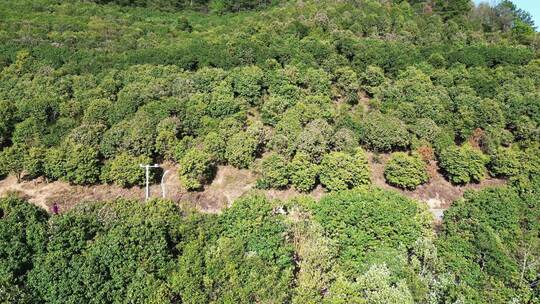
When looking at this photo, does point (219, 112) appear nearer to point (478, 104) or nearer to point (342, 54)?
point (342, 54)

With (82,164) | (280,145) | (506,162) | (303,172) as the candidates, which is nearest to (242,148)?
(280,145)

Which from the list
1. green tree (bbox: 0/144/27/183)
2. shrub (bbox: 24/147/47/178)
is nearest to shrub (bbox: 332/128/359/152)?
shrub (bbox: 24/147/47/178)

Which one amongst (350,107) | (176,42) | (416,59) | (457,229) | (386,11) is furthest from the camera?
(386,11)

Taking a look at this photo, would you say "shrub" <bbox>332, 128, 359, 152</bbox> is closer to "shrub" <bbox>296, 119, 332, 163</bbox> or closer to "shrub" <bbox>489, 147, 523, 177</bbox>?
"shrub" <bbox>296, 119, 332, 163</bbox>

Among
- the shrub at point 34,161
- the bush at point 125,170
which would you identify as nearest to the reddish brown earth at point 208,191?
the bush at point 125,170

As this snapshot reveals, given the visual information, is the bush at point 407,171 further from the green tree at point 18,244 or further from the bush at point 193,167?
the green tree at point 18,244

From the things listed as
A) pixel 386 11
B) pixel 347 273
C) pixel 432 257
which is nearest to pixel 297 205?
pixel 347 273

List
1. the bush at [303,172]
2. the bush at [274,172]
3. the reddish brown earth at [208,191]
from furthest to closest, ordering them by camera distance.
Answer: the reddish brown earth at [208,191]
the bush at [274,172]
the bush at [303,172]
